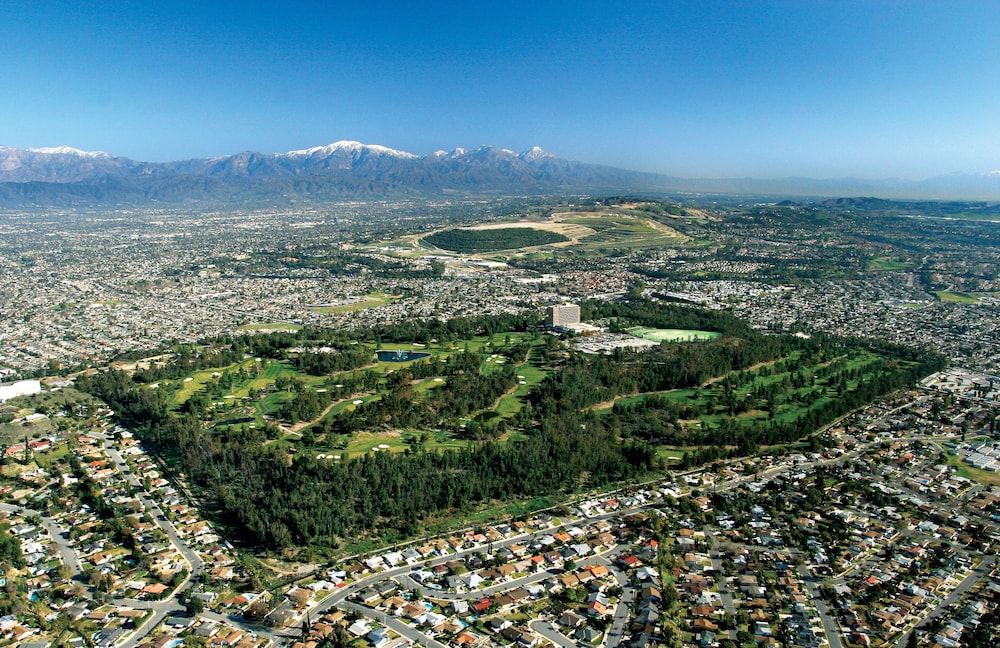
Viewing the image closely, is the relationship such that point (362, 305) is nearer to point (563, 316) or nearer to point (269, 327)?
point (269, 327)

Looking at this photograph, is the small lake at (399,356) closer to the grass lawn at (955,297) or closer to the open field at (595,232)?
the grass lawn at (955,297)

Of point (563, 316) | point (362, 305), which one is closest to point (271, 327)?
point (362, 305)

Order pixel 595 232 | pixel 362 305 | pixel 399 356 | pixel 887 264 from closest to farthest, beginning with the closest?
pixel 399 356 → pixel 362 305 → pixel 887 264 → pixel 595 232

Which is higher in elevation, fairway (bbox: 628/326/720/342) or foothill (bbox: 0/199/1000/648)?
fairway (bbox: 628/326/720/342)

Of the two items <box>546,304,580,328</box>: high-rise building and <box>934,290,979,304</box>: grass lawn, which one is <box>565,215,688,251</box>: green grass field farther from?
<box>546,304,580,328</box>: high-rise building

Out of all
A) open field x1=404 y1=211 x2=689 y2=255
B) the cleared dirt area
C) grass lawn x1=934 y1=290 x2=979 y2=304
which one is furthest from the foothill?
the cleared dirt area

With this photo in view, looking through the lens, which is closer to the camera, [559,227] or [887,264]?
[887,264]

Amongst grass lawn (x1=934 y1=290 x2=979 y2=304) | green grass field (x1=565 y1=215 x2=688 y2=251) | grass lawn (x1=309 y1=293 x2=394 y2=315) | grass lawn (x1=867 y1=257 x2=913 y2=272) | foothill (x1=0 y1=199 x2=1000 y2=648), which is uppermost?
green grass field (x1=565 y1=215 x2=688 y2=251)
